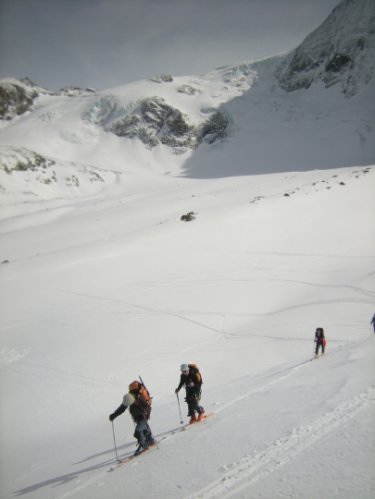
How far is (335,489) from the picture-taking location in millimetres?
3414

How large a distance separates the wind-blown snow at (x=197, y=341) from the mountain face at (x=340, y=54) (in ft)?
201

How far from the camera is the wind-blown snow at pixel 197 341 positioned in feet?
15.5

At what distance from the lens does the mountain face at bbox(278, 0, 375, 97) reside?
296ft

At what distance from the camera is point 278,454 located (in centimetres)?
446

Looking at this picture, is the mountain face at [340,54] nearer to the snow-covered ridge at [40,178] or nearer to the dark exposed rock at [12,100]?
the snow-covered ridge at [40,178]

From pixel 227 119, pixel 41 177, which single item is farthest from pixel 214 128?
pixel 41 177

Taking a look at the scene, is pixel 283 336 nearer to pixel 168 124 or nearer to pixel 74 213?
pixel 74 213

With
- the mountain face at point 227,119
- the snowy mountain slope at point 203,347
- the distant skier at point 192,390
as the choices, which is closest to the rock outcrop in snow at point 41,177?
the mountain face at point 227,119

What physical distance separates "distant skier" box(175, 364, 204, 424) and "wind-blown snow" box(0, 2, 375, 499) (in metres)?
0.53

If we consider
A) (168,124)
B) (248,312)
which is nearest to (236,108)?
(168,124)

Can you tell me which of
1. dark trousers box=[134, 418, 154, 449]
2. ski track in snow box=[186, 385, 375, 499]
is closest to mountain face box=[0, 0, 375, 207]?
dark trousers box=[134, 418, 154, 449]

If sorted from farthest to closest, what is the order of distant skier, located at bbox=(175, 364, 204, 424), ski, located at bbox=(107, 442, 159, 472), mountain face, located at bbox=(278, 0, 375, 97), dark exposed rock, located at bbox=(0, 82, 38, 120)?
dark exposed rock, located at bbox=(0, 82, 38, 120) < mountain face, located at bbox=(278, 0, 375, 97) < distant skier, located at bbox=(175, 364, 204, 424) < ski, located at bbox=(107, 442, 159, 472)

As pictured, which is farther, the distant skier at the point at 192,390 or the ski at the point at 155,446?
the distant skier at the point at 192,390

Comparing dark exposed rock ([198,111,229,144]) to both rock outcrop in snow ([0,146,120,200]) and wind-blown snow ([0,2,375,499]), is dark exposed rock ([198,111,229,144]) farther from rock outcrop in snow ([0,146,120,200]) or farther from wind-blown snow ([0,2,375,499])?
wind-blown snow ([0,2,375,499])
